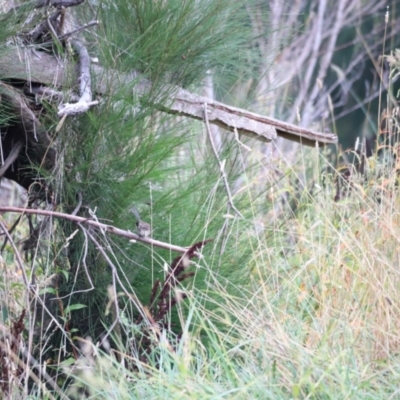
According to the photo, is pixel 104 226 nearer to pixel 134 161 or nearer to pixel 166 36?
pixel 134 161

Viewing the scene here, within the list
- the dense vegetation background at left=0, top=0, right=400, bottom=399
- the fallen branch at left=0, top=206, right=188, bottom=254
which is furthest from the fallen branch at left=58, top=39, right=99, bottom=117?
the fallen branch at left=0, top=206, right=188, bottom=254

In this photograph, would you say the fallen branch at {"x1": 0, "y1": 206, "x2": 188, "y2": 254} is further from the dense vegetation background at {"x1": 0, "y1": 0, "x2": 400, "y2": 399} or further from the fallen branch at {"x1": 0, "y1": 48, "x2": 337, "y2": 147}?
the fallen branch at {"x1": 0, "y1": 48, "x2": 337, "y2": 147}

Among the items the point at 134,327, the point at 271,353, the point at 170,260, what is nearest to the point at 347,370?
the point at 271,353

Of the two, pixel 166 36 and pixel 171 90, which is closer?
pixel 166 36

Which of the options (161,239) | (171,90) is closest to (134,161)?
(171,90)

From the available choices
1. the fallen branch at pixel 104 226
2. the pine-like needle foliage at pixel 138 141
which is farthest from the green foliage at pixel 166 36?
the fallen branch at pixel 104 226

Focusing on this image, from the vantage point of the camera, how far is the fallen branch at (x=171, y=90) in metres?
2.60

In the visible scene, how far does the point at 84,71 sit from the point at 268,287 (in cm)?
116

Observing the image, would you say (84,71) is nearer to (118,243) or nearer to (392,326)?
(118,243)

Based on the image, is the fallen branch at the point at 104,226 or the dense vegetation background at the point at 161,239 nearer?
the dense vegetation background at the point at 161,239

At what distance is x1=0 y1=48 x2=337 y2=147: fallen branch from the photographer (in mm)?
2596

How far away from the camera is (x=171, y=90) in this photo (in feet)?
8.99

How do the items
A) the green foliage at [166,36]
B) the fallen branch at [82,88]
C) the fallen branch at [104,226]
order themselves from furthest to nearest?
1. the green foliage at [166,36]
2. the fallen branch at [104,226]
3. the fallen branch at [82,88]

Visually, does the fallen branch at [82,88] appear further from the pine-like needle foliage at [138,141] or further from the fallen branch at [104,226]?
the fallen branch at [104,226]
